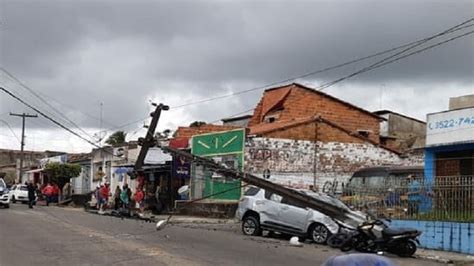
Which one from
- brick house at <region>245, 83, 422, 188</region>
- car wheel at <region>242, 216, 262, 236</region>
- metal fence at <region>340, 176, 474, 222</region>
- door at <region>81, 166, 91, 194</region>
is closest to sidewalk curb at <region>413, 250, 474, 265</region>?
metal fence at <region>340, 176, 474, 222</region>

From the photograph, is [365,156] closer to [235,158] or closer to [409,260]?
[235,158]

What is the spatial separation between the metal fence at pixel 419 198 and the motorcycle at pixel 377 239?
2.23 m

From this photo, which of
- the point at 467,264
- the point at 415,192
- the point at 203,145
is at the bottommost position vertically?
the point at 467,264

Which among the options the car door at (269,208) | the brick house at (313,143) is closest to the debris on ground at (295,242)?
the car door at (269,208)

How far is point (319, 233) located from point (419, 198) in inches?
122

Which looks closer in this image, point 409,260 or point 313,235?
point 409,260

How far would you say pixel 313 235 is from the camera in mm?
20578

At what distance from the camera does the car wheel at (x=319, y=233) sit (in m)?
20.1

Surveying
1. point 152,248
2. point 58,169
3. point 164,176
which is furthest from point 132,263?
point 58,169

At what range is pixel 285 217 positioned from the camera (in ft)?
70.3

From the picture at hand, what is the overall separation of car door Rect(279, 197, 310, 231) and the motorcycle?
341 cm

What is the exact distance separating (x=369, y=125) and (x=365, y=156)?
14.9ft

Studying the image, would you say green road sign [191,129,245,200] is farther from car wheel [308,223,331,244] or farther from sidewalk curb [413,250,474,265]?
sidewalk curb [413,250,474,265]

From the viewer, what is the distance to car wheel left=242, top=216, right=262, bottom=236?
22.4m
